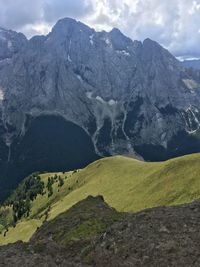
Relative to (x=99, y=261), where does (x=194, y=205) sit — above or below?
above

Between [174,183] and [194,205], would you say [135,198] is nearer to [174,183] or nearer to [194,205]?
[174,183]

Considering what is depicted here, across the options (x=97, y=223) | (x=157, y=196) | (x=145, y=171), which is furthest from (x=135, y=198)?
(x=97, y=223)

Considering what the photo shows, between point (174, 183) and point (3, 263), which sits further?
point (174, 183)

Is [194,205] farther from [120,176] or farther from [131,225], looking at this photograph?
[120,176]

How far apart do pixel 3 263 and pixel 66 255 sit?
8.05 meters

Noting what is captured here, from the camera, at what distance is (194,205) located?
56.5m

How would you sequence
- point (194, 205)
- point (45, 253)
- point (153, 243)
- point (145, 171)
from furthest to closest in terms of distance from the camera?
point (145, 171), point (194, 205), point (45, 253), point (153, 243)

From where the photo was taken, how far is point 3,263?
1853 inches

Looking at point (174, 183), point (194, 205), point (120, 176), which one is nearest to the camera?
point (194, 205)

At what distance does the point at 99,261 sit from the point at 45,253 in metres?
7.72

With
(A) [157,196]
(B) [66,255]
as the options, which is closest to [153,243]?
(B) [66,255]

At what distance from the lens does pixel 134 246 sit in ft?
156

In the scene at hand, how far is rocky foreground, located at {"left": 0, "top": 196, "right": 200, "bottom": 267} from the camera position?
1753 inches

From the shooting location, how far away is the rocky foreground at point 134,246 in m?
44.5
